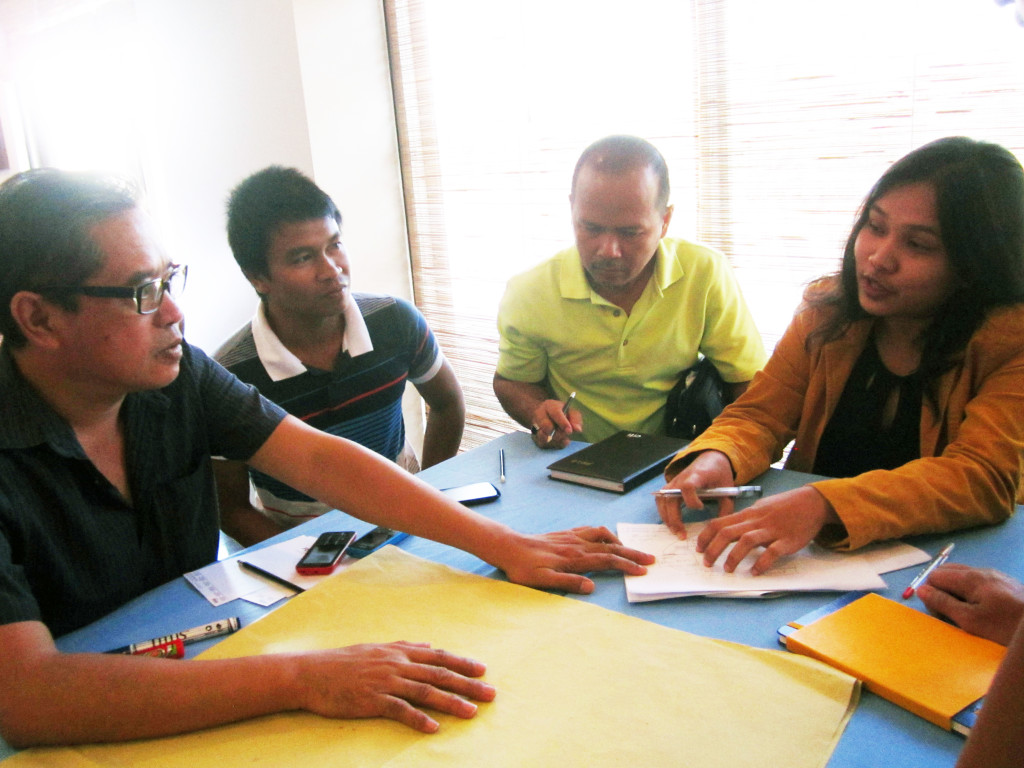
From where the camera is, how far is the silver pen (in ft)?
4.04

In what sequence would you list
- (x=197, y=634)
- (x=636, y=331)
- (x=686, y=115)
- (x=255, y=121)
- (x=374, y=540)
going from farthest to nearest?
(x=255, y=121) < (x=686, y=115) < (x=636, y=331) < (x=374, y=540) < (x=197, y=634)

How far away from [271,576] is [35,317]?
1.59 ft

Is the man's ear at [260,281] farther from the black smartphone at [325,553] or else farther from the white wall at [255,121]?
the white wall at [255,121]

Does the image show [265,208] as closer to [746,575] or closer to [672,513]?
[672,513]

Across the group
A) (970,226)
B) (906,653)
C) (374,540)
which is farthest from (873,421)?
(374,540)

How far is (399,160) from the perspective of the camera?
320cm

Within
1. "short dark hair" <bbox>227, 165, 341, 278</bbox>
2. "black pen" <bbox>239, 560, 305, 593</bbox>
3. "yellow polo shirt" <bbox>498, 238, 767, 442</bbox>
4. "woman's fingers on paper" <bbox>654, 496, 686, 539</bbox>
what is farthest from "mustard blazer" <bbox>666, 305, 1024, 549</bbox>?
"short dark hair" <bbox>227, 165, 341, 278</bbox>

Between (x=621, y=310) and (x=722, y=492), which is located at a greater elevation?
(x=621, y=310)

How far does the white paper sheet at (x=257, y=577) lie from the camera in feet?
3.61

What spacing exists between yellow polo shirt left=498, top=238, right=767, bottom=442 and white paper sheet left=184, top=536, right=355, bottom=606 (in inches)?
37.7

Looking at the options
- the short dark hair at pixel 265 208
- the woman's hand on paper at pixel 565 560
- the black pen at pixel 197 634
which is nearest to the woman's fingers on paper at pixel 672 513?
the woman's hand on paper at pixel 565 560

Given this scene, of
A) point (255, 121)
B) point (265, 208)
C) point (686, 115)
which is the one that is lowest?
point (265, 208)

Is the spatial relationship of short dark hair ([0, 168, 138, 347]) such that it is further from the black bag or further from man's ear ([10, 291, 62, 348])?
the black bag

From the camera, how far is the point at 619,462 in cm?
146
